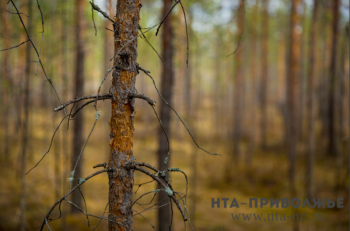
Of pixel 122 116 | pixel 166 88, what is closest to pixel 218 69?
pixel 166 88

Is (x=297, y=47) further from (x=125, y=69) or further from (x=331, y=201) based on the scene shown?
(x=125, y=69)

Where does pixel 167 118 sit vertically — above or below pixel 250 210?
above

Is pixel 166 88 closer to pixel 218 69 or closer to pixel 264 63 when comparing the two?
pixel 264 63

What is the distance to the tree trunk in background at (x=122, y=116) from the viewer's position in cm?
170

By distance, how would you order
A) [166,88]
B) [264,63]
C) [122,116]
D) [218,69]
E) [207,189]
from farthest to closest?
[218,69]
[264,63]
[207,189]
[166,88]
[122,116]

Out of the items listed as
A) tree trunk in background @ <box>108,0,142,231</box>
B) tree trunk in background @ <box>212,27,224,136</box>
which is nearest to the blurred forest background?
tree trunk in background @ <box>212,27,224,136</box>

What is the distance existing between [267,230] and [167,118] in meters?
4.46

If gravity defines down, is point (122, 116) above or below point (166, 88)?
below

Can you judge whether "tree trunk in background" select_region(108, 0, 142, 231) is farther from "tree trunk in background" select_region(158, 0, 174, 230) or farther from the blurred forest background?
"tree trunk in background" select_region(158, 0, 174, 230)

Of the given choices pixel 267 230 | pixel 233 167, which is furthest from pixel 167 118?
pixel 233 167

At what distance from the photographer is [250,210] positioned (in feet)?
24.3

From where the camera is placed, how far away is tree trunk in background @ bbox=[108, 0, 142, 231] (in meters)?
1.70

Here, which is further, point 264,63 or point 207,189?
point 264,63

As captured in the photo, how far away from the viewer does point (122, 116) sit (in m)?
1.74
